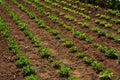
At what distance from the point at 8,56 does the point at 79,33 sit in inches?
181

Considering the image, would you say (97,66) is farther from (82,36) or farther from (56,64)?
(82,36)

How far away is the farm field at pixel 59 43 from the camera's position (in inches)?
431

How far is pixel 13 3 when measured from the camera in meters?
24.1

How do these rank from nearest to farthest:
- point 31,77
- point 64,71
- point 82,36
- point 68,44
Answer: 1. point 31,77
2. point 64,71
3. point 68,44
4. point 82,36

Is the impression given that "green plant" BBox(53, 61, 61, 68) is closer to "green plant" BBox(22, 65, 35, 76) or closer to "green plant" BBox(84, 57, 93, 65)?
"green plant" BBox(22, 65, 35, 76)

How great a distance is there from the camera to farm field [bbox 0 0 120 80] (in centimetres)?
1094

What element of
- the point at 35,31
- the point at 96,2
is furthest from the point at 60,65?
the point at 96,2

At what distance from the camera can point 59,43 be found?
1409cm

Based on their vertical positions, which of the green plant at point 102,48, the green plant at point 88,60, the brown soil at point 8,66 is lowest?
the brown soil at point 8,66

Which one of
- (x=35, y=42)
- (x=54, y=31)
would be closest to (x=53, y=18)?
(x=54, y=31)

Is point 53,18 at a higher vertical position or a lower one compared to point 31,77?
higher

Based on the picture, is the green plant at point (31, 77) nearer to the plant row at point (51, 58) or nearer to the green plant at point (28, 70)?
the green plant at point (28, 70)

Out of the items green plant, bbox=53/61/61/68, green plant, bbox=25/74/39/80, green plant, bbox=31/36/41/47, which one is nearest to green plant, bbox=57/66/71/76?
green plant, bbox=53/61/61/68

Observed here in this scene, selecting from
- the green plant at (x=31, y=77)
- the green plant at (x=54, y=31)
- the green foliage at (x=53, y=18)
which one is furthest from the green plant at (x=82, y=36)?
the green plant at (x=31, y=77)
